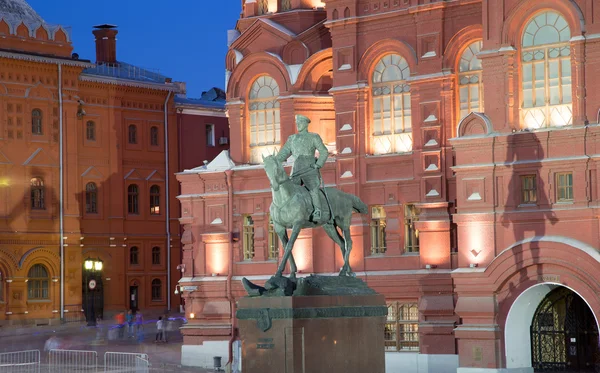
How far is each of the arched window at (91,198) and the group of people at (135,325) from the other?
6035 millimetres

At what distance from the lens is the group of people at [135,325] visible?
6003 centimetres

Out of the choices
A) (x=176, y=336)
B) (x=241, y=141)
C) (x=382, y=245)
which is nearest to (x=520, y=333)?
(x=382, y=245)

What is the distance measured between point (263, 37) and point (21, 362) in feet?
51.8

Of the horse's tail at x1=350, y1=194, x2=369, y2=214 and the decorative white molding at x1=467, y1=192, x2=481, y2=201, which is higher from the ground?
→ the decorative white molding at x1=467, y1=192, x2=481, y2=201

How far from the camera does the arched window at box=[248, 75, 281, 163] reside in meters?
52.2

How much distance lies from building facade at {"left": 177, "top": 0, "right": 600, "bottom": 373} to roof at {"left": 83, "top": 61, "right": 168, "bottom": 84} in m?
17.8

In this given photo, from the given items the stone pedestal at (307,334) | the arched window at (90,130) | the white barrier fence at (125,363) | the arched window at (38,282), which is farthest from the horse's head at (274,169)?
the arched window at (90,130)

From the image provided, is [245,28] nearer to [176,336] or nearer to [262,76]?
[262,76]

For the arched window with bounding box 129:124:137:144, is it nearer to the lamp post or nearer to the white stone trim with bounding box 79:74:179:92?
the white stone trim with bounding box 79:74:179:92

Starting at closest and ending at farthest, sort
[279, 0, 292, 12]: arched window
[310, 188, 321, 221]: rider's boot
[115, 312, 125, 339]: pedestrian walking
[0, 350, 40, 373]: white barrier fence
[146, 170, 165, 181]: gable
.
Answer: [310, 188, 321, 221]: rider's boot, [0, 350, 40, 373]: white barrier fence, [279, 0, 292, 12]: arched window, [115, 312, 125, 339]: pedestrian walking, [146, 170, 165, 181]: gable

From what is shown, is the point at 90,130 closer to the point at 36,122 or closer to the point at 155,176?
the point at 36,122

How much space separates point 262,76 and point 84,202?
2022 centimetres

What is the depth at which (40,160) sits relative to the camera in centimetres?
6744

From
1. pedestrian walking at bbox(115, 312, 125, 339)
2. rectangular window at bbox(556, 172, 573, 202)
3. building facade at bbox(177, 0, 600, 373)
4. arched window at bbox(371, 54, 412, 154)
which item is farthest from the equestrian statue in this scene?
pedestrian walking at bbox(115, 312, 125, 339)
